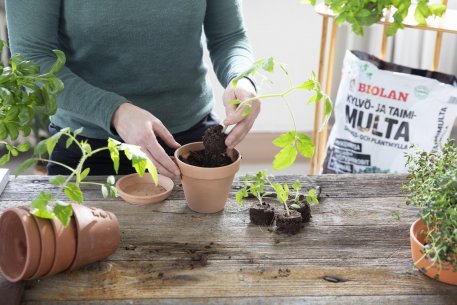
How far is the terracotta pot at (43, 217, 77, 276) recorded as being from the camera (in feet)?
3.04

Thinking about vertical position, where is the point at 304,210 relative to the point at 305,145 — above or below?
below

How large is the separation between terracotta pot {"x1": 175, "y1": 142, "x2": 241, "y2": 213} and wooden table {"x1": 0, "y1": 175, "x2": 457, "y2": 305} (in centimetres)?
3

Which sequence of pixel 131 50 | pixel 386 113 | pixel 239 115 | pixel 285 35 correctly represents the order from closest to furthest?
1. pixel 239 115
2. pixel 131 50
3. pixel 386 113
4. pixel 285 35

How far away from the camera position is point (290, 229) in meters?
1.11

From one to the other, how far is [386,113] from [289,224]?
0.98m

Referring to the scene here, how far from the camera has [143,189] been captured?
128 cm

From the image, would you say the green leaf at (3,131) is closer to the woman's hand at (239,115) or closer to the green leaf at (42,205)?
the green leaf at (42,205)

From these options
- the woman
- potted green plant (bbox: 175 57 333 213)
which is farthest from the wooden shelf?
potted green plant (bbox: 175 57 333 213)

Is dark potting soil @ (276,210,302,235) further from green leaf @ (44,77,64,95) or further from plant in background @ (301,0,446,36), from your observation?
plant in background @ (301,0,446,36)

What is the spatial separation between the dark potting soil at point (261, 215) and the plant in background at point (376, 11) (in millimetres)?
968

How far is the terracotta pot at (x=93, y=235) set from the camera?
37.9 inches

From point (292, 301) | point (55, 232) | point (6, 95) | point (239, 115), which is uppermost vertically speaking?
point (6, 95)

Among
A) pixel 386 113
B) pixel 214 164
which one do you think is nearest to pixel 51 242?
Answer: pixel 214 164

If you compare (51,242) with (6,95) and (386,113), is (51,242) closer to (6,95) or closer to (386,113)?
(6,95)
